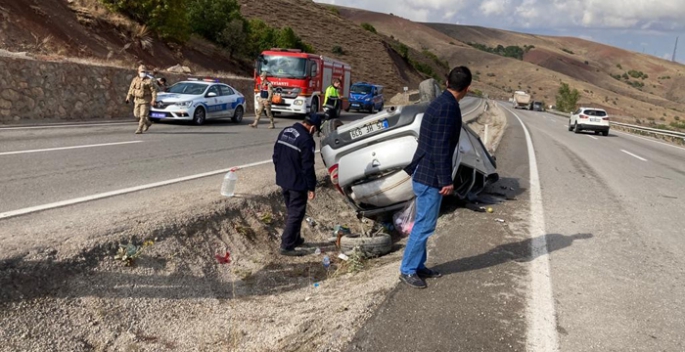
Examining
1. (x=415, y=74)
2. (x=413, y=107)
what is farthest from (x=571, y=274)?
(x=415, y=74)

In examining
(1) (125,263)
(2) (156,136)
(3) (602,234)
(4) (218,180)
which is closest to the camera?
(1) (125,263)

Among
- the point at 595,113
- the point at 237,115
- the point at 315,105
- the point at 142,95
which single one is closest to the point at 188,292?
the point at 142,95

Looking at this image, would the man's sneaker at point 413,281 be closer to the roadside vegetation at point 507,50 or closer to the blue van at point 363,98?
the blue van at point 363,98

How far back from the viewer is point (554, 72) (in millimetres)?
159875

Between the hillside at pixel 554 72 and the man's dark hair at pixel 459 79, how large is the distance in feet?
382

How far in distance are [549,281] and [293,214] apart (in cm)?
293

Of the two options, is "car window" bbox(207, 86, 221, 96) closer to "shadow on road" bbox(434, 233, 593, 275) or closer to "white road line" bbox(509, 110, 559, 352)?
"white road line" bbox(509, 110, 559, 352)

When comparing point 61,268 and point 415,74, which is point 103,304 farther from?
point 415,74

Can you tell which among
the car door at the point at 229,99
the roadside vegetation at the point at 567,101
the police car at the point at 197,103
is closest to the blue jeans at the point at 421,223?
the police car at the point at 197,103

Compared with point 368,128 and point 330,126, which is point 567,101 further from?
point 368,128

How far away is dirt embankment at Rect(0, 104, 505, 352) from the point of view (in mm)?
4133

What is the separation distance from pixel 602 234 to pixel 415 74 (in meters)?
70.7

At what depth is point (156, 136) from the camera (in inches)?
520

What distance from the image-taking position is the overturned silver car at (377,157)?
22.6 ft
